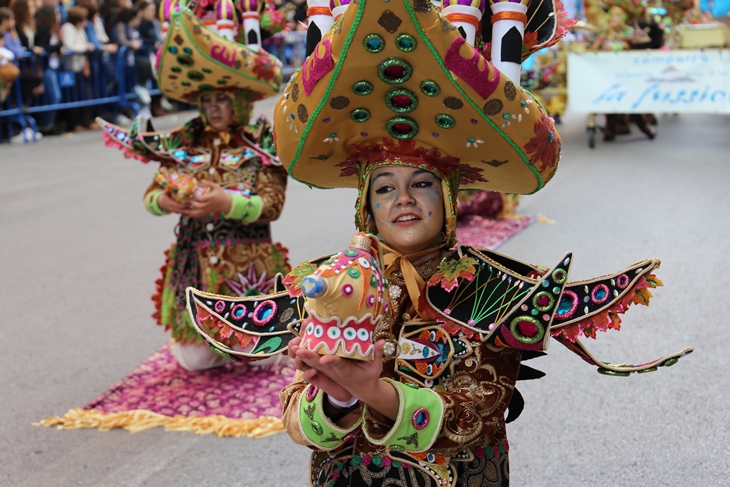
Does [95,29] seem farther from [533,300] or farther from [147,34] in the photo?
[533,300]

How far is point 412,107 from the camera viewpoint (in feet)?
5.67

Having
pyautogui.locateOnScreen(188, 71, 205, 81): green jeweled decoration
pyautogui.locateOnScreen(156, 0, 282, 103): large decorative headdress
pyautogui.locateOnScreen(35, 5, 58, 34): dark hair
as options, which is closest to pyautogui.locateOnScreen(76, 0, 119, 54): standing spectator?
pyautogui.locateOnScreen(35, 5, 58, 34): dark hair

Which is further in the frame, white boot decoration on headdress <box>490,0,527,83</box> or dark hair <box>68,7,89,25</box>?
dark hair <box>68,7,89,25</box>

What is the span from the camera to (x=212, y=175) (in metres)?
3.86

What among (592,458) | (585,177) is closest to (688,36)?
(585,177)

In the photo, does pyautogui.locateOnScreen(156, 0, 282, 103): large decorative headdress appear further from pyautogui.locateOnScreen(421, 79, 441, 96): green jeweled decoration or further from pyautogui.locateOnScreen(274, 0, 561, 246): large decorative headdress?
pyautogui.locateOnScreen(421, 79, 441, 96): green jeweled decoration

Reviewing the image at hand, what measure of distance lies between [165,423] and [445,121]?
2469mm

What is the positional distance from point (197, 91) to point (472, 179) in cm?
211

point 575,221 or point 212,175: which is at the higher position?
point 212,175

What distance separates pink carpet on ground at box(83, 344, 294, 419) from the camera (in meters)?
3.82

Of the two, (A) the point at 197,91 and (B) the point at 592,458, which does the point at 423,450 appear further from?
(A) the point at 197,91

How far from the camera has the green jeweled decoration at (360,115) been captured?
1749 millimetres

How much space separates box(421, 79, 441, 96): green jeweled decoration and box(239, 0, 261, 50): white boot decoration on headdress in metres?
2.28

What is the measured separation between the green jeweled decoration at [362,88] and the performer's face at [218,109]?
226 cm
